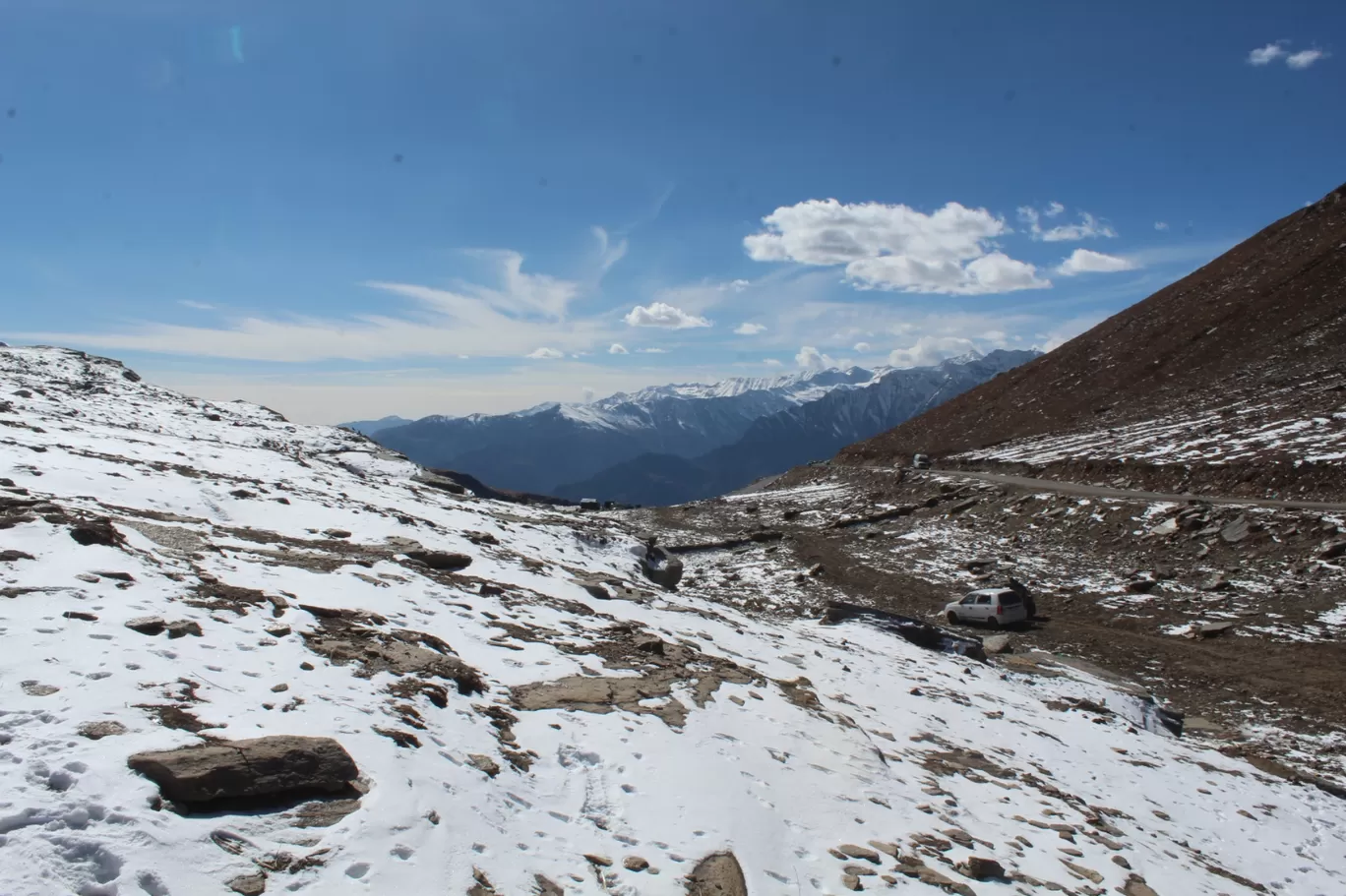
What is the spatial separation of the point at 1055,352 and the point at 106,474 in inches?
3238

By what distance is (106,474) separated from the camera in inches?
629

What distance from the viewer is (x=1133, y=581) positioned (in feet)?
82.3

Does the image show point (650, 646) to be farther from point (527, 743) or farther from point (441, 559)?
point (441, 559)

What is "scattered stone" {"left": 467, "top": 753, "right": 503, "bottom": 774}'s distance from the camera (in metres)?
6.56

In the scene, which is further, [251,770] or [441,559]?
[441,559]

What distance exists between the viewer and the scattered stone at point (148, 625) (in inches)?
291

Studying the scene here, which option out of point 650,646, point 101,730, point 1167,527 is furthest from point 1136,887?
point 1167,527

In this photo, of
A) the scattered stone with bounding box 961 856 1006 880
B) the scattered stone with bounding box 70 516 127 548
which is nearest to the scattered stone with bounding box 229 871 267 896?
the scattered stone with bounding box 961 856 1006 880

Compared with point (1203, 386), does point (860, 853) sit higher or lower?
lower

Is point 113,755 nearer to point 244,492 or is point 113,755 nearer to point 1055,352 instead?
point 244,492

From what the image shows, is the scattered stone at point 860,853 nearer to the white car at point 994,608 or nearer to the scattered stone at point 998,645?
the scattered stone at point 998,645

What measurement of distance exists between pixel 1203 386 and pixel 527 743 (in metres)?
59.4

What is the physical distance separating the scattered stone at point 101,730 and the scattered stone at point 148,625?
7.03 feet

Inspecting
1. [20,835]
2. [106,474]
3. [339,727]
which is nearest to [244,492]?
[106,474]
